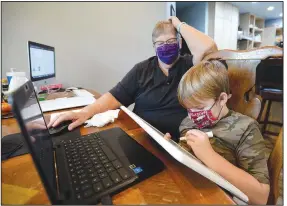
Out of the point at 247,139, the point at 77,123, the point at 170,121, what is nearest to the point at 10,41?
the point at 77,123

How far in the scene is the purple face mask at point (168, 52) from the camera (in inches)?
34.2

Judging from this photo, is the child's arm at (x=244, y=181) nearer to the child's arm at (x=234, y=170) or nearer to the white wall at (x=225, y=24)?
the child's arm at (x=234, y=170)

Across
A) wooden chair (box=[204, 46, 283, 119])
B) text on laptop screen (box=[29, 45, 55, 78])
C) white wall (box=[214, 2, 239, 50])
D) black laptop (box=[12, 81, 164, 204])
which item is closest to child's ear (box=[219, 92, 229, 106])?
wooden chair (box=[204, 46, 283, 119])

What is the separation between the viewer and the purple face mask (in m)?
0.87

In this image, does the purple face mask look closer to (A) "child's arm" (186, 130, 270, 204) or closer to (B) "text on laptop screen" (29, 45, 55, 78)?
(A) "child's arm" (186, 130, 270, 204)

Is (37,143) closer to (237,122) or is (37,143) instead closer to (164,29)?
(237,122)

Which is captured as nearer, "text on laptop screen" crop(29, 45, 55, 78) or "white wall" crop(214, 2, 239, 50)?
"text on laptop screen" crop(29, 45, 55, 78)

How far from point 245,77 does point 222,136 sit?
→ 0.26 m

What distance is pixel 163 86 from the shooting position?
93 centimetres

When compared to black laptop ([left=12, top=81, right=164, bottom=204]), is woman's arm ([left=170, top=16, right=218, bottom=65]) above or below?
above

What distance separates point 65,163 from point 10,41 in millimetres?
1754

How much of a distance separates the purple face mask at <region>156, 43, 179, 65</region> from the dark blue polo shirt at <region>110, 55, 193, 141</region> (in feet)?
0.18

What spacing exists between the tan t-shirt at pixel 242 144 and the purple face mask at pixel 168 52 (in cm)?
41

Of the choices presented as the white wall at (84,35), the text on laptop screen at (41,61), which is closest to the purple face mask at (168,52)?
the text on laptop screen at (41,61)
